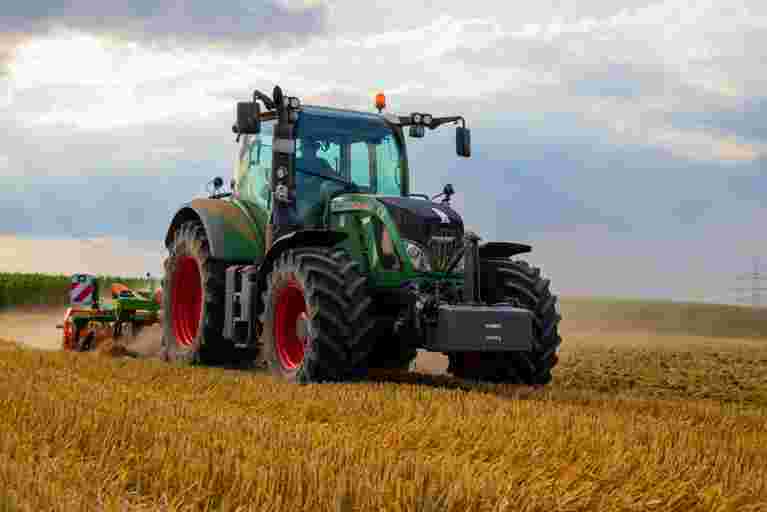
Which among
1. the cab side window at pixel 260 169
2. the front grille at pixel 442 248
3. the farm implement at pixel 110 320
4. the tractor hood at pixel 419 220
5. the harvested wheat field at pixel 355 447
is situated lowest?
the harvested wheat field at pixel 355 447

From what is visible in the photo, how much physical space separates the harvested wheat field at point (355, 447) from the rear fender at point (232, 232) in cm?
154

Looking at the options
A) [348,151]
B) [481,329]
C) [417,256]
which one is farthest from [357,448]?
[348,151]

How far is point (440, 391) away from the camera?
26.8ft

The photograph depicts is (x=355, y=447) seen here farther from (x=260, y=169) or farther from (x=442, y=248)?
(x=260, y=169)

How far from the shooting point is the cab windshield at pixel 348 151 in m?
10.1

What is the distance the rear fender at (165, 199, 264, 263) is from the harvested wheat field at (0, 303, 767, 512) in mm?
1536

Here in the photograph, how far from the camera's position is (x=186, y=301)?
11930 millimetres

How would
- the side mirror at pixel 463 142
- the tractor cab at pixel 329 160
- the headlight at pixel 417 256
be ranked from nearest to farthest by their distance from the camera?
1. the headlight at pixel 417 256
2. the tractor cab at pixel 329 160
3. the side mirror at pixel 463 142

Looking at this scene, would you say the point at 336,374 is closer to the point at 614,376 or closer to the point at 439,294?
the point at 439,294

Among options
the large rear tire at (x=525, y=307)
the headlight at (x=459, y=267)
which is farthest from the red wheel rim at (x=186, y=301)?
the large rear tire at (x=525, y=307)

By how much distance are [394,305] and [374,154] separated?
1.86 m

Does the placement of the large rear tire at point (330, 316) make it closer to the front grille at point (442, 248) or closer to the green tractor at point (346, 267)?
the green tractor at point (346, 267)

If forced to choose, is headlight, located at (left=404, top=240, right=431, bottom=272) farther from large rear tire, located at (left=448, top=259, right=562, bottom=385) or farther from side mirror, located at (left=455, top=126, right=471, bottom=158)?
side mirror, located at (left=455, top=126, right=471, bottom=158)

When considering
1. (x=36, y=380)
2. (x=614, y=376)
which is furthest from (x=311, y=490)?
(x=614, y=376)
